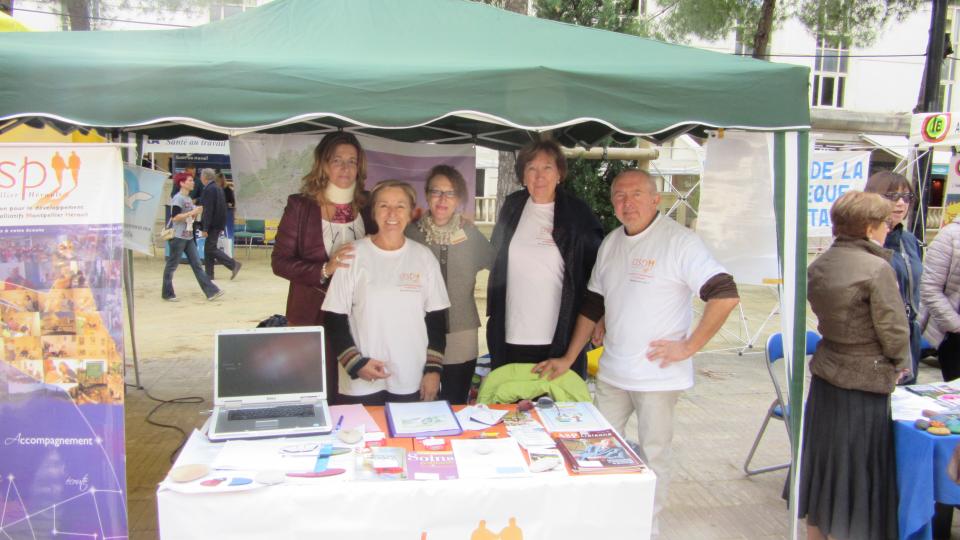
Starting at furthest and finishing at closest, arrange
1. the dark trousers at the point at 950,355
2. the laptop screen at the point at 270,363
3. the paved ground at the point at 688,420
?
the dark trousers at the point at 950,355 < the paved ground at the point at 688,420 < the laptop screen at the point at 270,363

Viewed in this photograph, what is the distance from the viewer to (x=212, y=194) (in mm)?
9703

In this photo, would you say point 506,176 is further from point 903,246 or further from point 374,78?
point 374,78

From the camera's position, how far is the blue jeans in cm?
886

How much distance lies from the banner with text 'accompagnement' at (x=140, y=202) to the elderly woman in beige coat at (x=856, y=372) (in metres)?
3.50

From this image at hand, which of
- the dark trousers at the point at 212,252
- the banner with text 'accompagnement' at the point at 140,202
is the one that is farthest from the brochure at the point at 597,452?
the dark trousers at the point at 212,252

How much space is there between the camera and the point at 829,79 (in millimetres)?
20438

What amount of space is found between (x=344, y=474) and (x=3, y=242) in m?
1.45

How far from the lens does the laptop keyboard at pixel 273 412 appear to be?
2523 millimetres

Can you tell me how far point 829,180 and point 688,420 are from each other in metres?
2.63

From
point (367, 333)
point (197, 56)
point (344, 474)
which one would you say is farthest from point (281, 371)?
point (197, 56)

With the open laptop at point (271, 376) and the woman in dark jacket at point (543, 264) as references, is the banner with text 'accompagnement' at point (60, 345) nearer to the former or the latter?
the open laptop at point (271, 376)

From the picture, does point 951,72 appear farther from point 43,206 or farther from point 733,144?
point 43,206

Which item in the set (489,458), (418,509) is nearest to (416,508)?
(418,509)

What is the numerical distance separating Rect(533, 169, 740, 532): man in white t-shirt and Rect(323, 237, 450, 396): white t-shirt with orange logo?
0.83 meters
